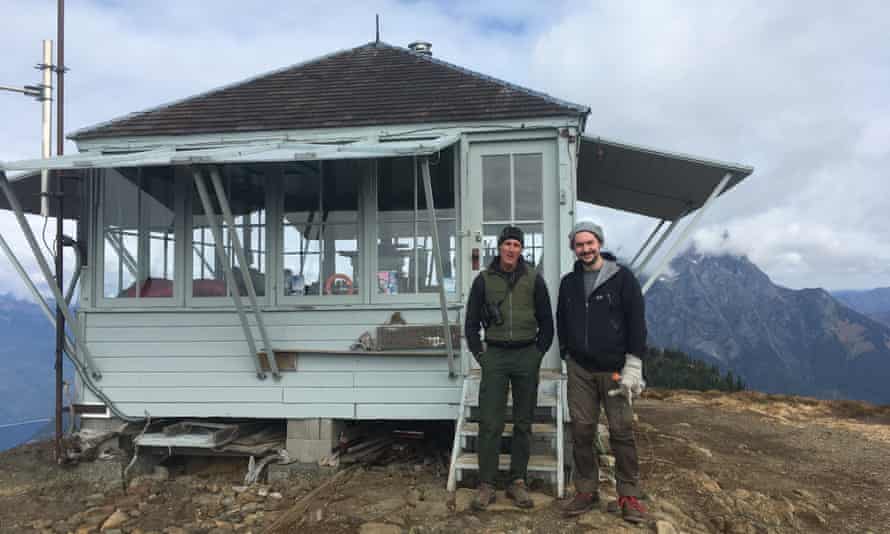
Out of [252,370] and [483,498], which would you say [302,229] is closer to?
[252,370]

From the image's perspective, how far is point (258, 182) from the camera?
6285 millimetres

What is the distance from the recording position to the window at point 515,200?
19.3 feet

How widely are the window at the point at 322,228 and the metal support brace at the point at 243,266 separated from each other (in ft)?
1.77

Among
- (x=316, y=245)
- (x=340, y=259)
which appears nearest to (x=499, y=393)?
(x=340, y=259)

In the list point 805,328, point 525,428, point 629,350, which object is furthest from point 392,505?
point 805,328

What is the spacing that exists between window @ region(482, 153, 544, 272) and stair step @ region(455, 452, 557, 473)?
6.40 ft

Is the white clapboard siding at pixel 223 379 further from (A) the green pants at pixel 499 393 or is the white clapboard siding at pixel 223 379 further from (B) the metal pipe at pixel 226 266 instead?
(A) the green pants at pixel 499 393

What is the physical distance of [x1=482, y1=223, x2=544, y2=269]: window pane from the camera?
5.86m

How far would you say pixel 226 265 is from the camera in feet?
17.4

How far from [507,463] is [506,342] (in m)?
1.03

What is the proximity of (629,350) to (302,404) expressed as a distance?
3522 millimetres

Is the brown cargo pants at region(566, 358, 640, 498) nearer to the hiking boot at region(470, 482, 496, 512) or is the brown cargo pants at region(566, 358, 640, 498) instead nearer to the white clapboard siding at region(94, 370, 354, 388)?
the hiking boot at region(470, 482, 496, 512)

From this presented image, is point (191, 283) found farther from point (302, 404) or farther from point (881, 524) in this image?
point (881, 524)

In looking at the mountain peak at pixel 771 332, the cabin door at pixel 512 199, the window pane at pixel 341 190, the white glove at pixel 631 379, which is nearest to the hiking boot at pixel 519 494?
the white glove at pixel 631 379
